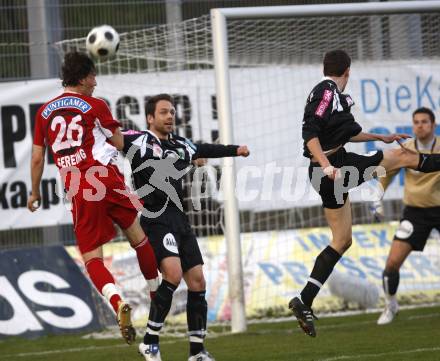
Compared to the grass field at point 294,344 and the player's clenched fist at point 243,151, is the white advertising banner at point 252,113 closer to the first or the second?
the grass field at point 294,344

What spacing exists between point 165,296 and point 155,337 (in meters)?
0.35

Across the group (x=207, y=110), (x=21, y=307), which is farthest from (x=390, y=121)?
(x=21, y=307)

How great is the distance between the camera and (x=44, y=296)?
11.2 metres

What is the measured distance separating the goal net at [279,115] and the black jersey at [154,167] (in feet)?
11.1

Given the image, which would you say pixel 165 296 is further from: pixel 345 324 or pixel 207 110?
pixel 207 110

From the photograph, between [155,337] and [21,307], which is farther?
[21,307]

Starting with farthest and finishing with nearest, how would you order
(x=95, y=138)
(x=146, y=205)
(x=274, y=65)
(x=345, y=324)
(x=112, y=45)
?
(x=274, y=65) < (x=345, y=324) < (x=112, y=45) < (x=146, y=205) < (x=95, y=138)

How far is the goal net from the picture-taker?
11664mm

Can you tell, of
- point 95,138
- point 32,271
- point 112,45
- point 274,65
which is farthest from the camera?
point 274,65

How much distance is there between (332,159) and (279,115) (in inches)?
164

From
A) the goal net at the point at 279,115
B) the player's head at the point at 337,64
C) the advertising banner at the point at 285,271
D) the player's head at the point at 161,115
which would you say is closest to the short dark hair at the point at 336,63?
the player's head at the point at 337,64

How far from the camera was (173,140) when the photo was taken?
8062 mm

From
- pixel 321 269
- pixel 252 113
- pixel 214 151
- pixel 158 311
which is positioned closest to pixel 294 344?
pixel 321 269

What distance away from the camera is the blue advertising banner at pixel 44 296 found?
1111 cm
